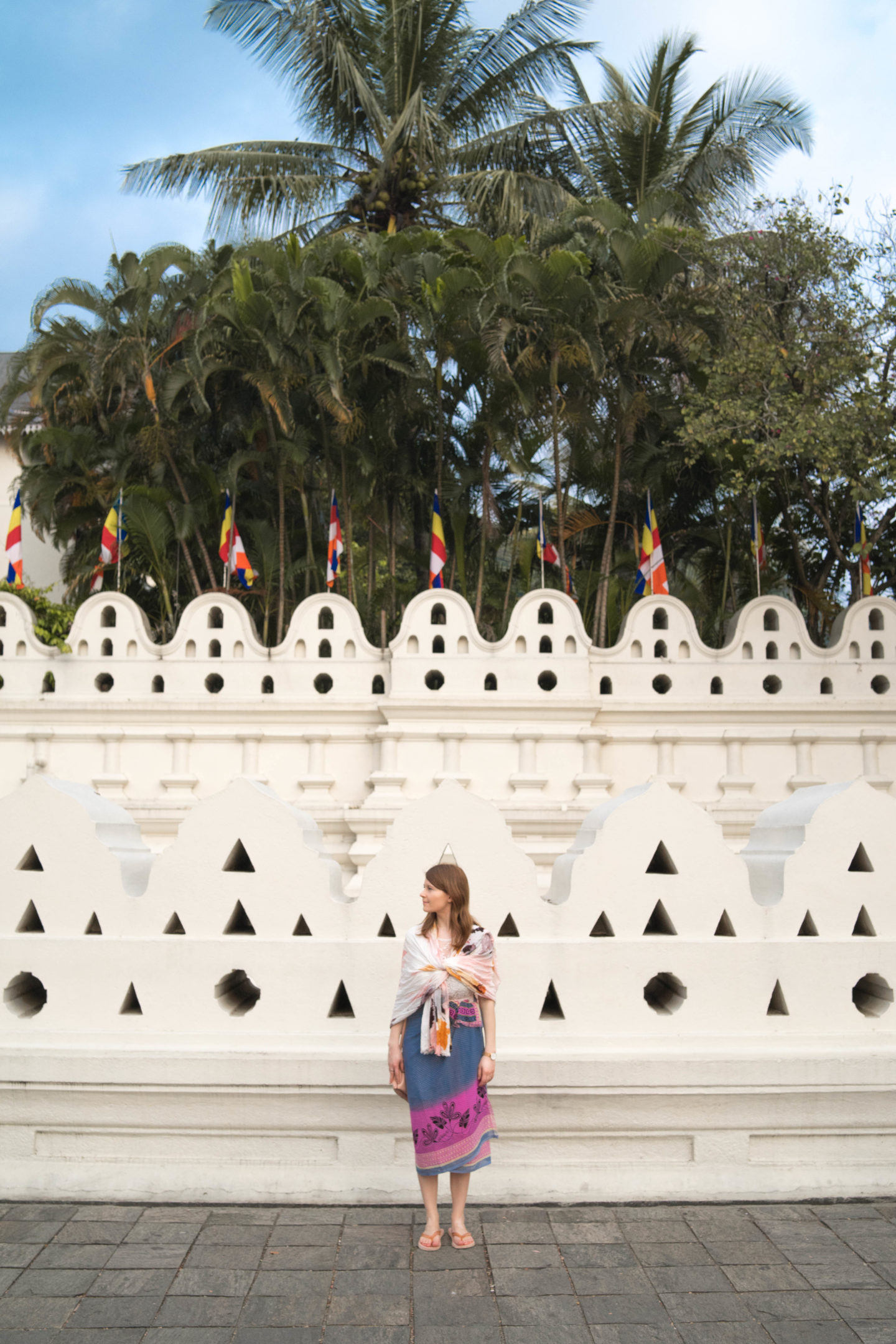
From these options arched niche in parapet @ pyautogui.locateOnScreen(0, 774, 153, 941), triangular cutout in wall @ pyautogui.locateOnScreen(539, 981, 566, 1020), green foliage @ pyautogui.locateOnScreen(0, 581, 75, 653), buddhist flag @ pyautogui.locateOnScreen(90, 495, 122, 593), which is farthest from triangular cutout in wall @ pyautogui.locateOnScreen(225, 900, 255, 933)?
buddhist flag @ pyautogui.locateOnScreen(90, 495, 122, 593)

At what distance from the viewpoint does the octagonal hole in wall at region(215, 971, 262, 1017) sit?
15.9ft

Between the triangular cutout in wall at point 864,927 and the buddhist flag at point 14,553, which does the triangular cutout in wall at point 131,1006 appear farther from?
the buddhist flag at point 14,553

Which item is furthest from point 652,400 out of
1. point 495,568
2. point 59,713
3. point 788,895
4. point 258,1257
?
point 258,1257

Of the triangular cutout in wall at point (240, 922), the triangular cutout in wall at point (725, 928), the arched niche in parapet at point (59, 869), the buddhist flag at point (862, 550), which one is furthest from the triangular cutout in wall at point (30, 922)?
the buddhist flag at point (862, 550)

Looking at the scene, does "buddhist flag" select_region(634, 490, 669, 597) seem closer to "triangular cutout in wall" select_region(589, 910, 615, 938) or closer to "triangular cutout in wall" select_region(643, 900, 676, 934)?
"triangular cutout in wall" select_region(643, 900, 676, 934)

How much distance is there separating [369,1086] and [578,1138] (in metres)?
0.98

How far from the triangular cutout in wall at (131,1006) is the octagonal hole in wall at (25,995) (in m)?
0.42

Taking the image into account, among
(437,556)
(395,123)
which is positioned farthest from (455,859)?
(395,123)

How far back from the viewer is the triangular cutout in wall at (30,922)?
4.99m

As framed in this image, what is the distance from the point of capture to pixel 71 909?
16.1 feet

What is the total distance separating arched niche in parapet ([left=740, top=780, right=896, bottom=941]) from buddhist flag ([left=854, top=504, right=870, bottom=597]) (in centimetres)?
699

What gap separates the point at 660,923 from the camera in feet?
16.6

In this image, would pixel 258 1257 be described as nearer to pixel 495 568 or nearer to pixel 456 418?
pixel 456 418

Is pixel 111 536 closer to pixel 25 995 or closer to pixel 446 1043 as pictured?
pixel 25 995
